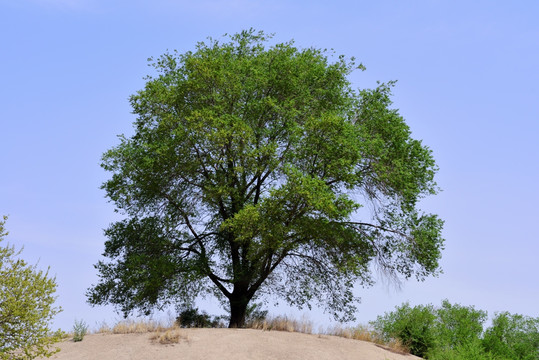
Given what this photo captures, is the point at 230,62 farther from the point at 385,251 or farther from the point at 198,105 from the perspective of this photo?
the point at 385,251

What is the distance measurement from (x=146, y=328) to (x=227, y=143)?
833 centimetres

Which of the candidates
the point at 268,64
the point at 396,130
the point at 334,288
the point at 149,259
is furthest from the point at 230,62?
the point at 334,288

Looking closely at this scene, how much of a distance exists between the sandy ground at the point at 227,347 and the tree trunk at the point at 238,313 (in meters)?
4.06

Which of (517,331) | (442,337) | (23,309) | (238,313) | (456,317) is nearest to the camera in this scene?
(23,309)

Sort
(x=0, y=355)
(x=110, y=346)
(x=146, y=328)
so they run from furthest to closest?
(x=146, y=328)
(x=110, y=346)
(x=0, y=355)

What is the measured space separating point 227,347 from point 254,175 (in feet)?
29.8

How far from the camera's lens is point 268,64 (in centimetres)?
2634

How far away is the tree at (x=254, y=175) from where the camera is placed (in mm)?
23797

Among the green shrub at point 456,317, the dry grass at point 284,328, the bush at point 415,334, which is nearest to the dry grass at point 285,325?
the dry grass at point 284,328

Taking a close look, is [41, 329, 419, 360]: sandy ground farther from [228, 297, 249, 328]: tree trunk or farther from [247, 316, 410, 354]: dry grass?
[228, 297, 249, 328]: tree trunk

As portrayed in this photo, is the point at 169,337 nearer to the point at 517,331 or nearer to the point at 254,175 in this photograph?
the point at 254,175

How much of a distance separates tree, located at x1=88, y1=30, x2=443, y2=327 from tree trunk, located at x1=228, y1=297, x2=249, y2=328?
0.05 meters

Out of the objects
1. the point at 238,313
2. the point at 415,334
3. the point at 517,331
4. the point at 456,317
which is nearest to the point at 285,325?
the point at 238,313

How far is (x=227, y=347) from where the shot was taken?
19062 millimetres
